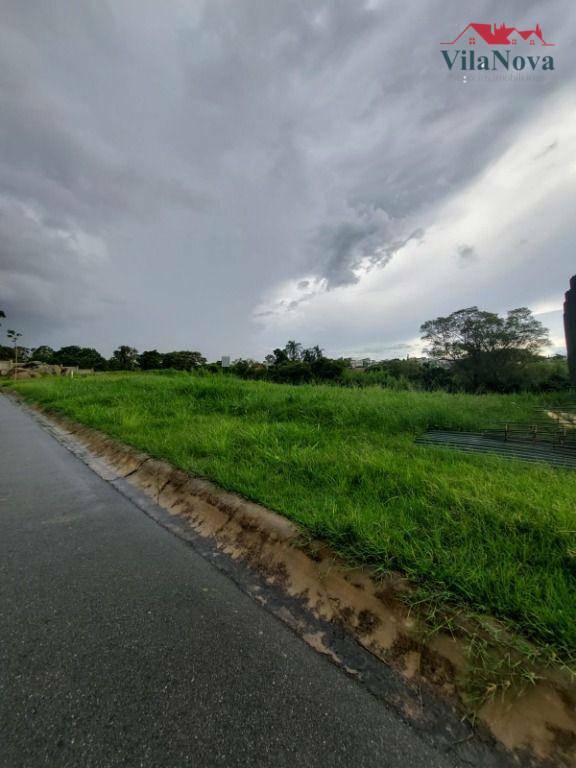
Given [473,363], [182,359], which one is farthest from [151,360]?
[473,363]

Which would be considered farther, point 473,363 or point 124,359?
point 124,359

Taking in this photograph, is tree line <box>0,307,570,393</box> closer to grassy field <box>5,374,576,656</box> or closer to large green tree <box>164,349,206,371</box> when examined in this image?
grassy field <box>5,374,576,656</box>

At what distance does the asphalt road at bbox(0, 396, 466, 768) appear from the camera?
0.82 metres

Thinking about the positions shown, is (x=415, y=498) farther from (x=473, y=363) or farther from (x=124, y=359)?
(x=124, y=359)

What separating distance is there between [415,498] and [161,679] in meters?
1.64

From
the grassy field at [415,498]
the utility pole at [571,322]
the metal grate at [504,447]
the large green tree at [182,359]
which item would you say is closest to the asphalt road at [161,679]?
the grassy field at [415,498]

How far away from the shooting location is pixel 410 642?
1.14m

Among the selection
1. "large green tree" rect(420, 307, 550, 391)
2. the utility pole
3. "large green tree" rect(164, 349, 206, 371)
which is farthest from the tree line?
"large green tree" rect(164, 349, 206, 371)

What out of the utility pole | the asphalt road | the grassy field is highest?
the utility pole

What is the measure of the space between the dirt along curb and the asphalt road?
128mm

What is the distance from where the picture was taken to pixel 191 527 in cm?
206

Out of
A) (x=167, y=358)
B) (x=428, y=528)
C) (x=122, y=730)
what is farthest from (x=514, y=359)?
(x=167, y=358)

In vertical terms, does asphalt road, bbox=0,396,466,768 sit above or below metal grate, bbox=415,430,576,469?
below

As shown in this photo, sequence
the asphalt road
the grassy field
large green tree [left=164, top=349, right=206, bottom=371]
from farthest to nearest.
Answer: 1. large green tree [left=164, top=349, right=206, bottom=371]
2. the grassy field
3. the asphalt road
